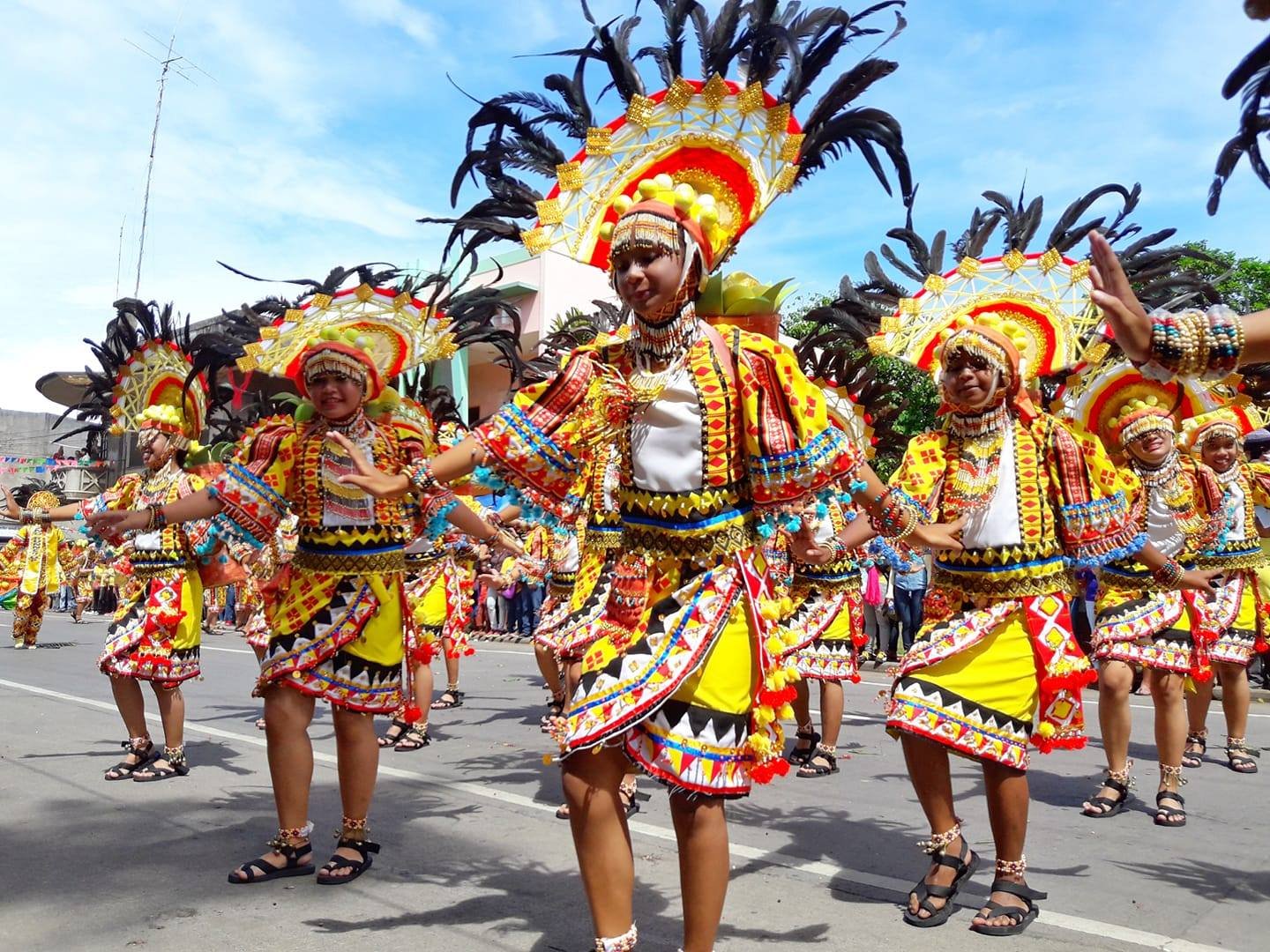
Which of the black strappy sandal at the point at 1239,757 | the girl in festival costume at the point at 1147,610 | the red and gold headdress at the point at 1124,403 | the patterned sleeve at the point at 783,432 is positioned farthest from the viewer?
the black strappy sandal at the point at 1239,757

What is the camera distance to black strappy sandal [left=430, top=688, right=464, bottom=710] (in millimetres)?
9898

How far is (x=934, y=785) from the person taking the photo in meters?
4.23

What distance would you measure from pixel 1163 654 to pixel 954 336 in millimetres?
2913

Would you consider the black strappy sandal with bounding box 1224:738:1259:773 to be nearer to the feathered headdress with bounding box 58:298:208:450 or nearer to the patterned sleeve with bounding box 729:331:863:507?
the patterned sleeve with bounding box 729:331:863:507

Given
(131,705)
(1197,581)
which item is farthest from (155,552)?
(1197,581)

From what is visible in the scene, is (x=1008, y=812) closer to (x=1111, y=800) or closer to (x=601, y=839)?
(x=601, y=839)

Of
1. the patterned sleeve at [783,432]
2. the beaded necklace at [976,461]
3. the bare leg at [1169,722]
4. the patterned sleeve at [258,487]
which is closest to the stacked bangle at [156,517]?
the patterned sleeve at [258,487]

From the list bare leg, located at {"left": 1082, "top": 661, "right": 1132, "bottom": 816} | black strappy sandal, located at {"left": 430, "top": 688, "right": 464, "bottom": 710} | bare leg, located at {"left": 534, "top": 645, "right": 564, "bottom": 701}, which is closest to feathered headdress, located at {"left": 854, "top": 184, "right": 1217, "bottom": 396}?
bare leg, located at {"left": 1082, "top": 661, "right": 1132, "bottom": 816}

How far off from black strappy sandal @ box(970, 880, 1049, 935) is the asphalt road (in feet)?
0.17

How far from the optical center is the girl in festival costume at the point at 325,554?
4547 mm

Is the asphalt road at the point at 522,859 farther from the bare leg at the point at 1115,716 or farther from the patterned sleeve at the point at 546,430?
the patterned sleeve at the point at 546,430

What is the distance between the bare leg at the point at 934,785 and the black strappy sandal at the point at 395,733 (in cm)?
445

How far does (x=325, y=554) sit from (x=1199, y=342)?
11.6 feet

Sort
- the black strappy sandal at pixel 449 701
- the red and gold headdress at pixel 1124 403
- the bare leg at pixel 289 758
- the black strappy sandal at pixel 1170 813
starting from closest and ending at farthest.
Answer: the bare leg at pixel 289 758
the black strappy sandal at pixel 1170 813
the red and gold headdress at pixel 1124 403
the black strappy sandal at pixel 449 701
